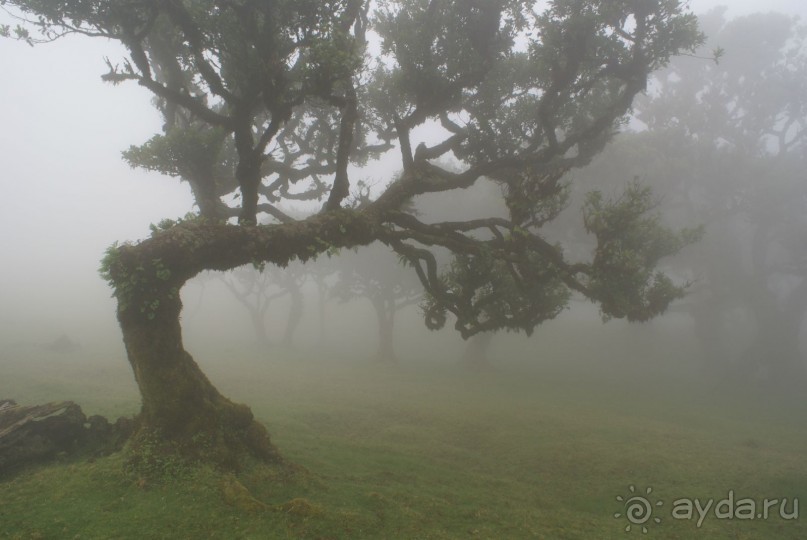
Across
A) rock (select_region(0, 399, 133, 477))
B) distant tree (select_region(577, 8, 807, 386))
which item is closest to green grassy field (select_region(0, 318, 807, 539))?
rock (select_region(0, 399, 133, 477))

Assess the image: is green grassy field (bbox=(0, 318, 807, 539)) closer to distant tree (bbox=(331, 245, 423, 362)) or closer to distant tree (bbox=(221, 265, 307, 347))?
distant tree (bbox=(331, 245, 423, 362))

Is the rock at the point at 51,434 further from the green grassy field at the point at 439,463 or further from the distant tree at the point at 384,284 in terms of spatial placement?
the distant tree at the point at 384,284

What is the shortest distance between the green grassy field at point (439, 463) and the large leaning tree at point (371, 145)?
1.61m

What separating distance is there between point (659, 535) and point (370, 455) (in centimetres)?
736

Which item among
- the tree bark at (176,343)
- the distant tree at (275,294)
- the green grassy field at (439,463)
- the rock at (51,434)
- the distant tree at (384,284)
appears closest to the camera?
the green grassy field at (439,463)

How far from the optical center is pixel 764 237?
37688 millimetres

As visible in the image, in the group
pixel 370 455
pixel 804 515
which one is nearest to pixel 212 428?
pixel 370 455

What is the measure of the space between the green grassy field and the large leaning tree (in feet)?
5.28

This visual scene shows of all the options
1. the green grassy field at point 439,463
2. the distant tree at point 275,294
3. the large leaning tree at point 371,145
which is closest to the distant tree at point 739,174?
the green grassy field at point 439,463

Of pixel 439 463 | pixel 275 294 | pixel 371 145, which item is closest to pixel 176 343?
pixel 439 463

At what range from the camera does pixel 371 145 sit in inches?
766

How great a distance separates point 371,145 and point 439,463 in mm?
12489

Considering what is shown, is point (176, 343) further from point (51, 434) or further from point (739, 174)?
point (739, 174)

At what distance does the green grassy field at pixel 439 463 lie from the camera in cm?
808
